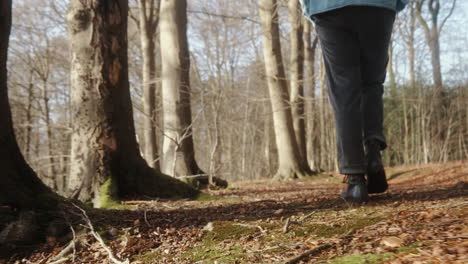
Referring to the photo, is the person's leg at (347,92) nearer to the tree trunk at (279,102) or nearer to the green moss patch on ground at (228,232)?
the green moss patch on ground at (228,232)

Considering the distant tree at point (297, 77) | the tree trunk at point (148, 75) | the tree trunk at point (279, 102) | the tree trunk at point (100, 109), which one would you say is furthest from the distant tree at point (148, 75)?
the tree trunk at point (100, 109)

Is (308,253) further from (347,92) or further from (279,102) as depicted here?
(279,102)

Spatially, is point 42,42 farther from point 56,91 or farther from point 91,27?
point 91,27

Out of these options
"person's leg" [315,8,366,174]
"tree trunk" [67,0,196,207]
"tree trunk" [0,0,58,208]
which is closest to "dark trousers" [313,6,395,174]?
Answer: "person's leg" [315,8,366,174]

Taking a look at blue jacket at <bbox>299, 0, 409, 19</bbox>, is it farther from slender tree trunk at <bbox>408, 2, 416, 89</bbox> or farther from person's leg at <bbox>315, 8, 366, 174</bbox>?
slender tree trunk at <bbox>408, 2, 416, 89</bbox>

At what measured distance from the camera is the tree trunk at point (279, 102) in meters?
10.4

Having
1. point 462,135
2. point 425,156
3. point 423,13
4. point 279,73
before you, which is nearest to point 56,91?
point 279,73

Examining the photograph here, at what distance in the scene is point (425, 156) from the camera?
1448 centimetres

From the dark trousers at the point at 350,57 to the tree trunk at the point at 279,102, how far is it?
7.73 metres

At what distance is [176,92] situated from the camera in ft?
23.8

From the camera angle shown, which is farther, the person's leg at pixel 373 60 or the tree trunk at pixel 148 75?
the tree trunk at pixel 148 75

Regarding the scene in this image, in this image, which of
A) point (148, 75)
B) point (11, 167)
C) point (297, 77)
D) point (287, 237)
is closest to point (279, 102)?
point (297, 77)

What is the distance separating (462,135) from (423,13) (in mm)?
8812

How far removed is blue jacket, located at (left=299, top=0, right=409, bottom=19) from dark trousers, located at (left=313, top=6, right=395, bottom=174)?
0.12 ft
